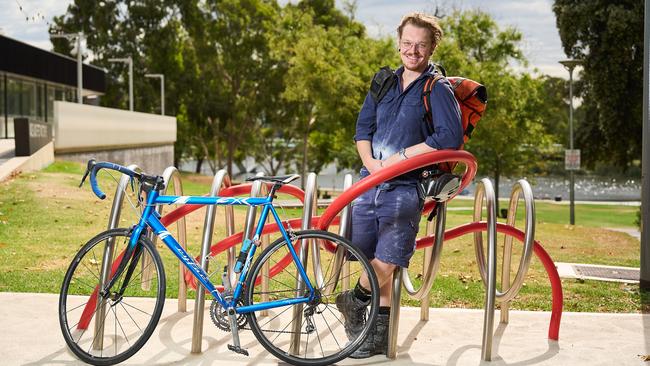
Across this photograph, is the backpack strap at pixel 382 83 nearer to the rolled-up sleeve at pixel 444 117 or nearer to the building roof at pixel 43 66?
the rolled-up sleeve at pixel 444 117

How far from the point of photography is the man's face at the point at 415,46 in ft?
16.0

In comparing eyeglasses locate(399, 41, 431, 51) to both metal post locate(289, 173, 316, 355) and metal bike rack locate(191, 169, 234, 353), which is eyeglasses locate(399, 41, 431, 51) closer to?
metal post locate(289, 173, 316, 355)

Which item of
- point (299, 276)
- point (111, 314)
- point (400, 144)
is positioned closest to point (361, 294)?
point (299, 276)

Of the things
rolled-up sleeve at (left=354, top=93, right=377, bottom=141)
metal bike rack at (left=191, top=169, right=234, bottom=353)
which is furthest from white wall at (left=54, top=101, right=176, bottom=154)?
rolled-up sleeve at (left=354, top=93, right=377, bottom=141)

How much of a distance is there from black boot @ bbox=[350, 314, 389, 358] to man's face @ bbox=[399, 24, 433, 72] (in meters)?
1.43

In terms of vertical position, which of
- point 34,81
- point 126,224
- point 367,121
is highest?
point 34,81

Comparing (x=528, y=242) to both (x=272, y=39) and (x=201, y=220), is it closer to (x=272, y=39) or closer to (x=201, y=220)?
(x=201, y=220)

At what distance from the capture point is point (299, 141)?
64.7m

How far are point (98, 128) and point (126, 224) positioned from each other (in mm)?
14272

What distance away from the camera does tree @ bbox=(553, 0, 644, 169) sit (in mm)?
32781

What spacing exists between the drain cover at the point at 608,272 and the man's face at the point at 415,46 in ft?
18.8

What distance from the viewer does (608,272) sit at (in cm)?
1036

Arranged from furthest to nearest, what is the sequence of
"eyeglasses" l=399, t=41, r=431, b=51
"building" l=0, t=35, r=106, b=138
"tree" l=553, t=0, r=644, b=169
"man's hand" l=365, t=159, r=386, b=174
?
"building" l=0, t=35, r=106, b=138, "tree" l=553, t=0, r=644, b=169, "man's hand" l=365, t=159, r=386, b=174, "eyeglasses" l=399, t=41, r=431, b=51

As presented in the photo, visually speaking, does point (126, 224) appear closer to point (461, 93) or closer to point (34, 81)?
point (461, 93)
